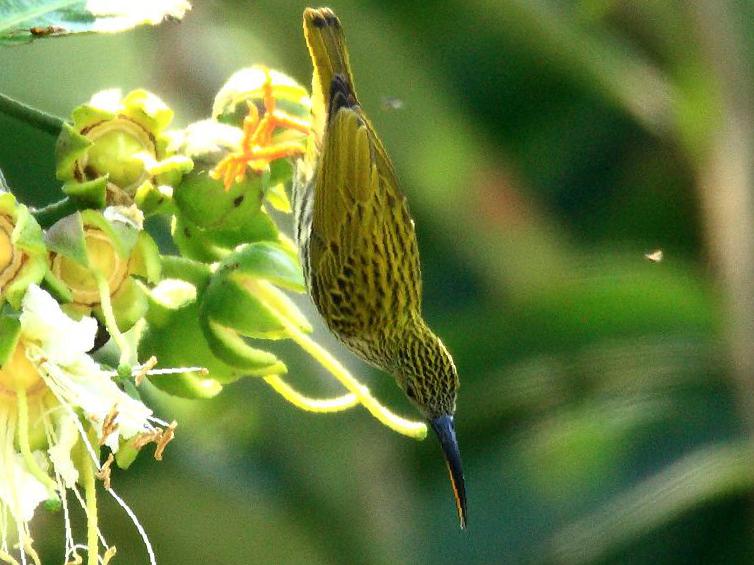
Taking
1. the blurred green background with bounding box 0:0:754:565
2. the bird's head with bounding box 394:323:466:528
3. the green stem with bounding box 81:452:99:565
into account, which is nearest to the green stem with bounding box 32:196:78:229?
the green stem with bounding box 81:452:99:565

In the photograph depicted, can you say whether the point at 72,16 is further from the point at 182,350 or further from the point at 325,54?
the point at 325,54

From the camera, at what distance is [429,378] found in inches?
95.0

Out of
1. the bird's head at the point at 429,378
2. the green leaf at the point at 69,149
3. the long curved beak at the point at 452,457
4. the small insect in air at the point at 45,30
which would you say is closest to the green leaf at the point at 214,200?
the green leaf at the point at 69,149

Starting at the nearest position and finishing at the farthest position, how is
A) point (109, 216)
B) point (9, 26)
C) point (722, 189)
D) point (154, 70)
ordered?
point (109, 216)
point (9, 26)
point (154, 70)
point (722, 189)

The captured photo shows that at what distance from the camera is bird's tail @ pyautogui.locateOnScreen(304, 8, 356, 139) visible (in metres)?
2.32

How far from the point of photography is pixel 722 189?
3447 mm

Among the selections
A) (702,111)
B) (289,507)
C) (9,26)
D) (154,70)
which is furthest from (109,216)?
(702,111)

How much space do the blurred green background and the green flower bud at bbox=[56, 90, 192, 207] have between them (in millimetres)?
1496

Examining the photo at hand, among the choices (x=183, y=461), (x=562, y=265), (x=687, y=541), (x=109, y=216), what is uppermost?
(x=109, y=216)

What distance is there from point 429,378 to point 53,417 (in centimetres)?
86

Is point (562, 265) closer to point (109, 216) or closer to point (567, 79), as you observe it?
point (567, 79)

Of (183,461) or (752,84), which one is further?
(752,84)

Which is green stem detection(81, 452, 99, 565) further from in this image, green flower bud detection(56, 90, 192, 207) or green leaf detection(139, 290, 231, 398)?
green flower bud detection(56, 90, 192, 207)

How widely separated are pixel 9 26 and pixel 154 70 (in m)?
1.47
